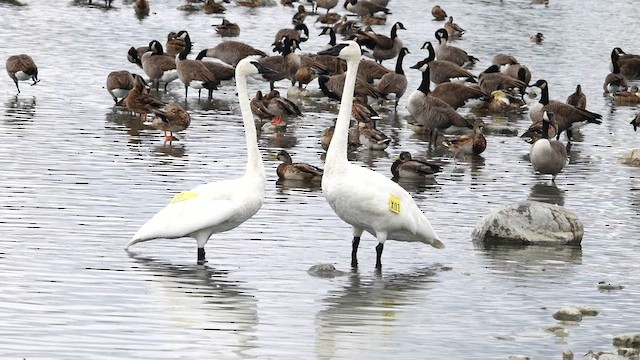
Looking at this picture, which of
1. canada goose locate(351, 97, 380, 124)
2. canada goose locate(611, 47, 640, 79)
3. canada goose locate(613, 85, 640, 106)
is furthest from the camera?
canada goose locate(611, 47, 640, 79)

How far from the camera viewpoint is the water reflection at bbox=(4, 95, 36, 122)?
69.8 feet

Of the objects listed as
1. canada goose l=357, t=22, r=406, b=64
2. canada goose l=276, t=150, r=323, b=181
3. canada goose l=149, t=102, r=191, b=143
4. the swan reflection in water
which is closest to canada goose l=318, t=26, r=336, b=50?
canada goose l=357, t=22, r=406, b=64

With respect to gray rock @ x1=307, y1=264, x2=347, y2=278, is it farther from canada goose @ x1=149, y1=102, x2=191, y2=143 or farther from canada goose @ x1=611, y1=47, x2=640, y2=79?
canada goose @ x1=611, y1=47, x2=640, y2=79

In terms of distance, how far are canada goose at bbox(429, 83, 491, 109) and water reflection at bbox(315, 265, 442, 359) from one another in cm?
1192

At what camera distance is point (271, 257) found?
12602mm

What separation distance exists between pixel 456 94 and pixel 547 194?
722 centimetres

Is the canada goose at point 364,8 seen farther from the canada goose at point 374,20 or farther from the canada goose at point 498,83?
the canada goose at point 498,83

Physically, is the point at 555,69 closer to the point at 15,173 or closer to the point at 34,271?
the point at 15,173

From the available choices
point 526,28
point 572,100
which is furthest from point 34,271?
point 526,28

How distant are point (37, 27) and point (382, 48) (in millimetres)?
9636

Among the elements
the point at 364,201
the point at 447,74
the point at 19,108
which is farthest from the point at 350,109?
the point at 447,74

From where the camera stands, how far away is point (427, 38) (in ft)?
130

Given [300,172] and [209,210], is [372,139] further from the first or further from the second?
[209,210]

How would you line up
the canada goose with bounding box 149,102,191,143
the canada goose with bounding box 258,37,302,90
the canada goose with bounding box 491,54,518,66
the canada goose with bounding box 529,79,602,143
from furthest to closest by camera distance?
the canada goose with bounding box 491,54,518,66 → the canada goose with bounding box 258,37,302,90 → the canada goose with bounding box 529,79,602,143 → the canada goose with bounding box 149,102,191,143
